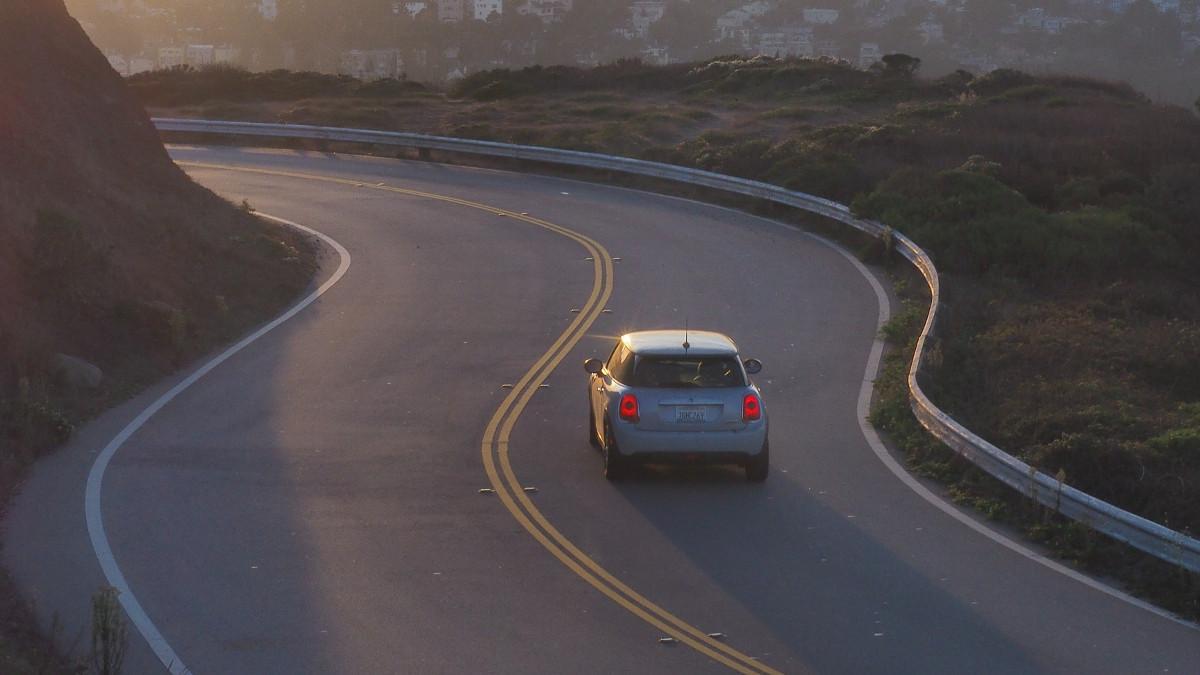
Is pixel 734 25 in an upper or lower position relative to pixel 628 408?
upper

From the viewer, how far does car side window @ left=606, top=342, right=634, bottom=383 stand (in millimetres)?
14227

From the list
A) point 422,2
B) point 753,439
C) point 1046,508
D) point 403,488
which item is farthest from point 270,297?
point 422,2

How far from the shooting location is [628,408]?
45.3ft

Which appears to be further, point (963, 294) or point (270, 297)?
point (270, 297)

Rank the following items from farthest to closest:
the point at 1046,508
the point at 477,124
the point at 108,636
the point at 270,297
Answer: the point at 477,124, the point at 270,297, the point at 1046,508, the point at 108,636

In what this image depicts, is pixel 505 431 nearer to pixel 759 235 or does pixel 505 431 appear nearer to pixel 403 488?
pixel 403 488

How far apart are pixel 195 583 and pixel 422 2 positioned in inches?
3720

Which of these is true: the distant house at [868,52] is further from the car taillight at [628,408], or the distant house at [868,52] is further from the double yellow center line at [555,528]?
the car taillight at [628,408]

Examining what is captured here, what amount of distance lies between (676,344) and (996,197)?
1495cm

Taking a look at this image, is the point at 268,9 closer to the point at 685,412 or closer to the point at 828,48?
the point at 828,48

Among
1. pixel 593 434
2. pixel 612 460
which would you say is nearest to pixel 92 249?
pixel 593 434

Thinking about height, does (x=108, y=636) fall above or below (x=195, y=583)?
above

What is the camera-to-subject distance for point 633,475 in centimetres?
1441

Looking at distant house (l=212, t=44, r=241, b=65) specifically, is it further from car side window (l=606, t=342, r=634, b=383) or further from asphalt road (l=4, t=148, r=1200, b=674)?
car side window (l=606, t=342, r=634, b=383)
